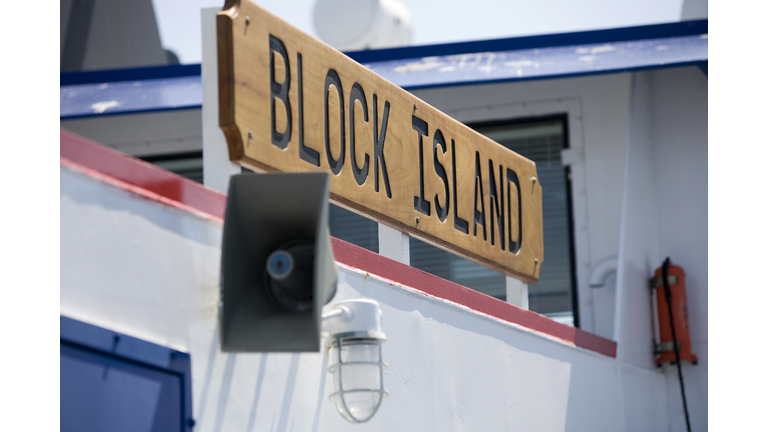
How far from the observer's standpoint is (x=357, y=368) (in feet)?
6.79

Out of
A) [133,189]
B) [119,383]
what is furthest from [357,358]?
[133,189]

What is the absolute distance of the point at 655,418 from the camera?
17.8 feet

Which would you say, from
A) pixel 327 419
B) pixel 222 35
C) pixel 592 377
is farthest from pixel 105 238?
pixel 592 377

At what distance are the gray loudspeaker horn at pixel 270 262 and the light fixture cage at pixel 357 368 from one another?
0.16m

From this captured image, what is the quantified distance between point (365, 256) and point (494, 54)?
10.4 ft

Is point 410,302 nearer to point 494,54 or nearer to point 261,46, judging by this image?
point 261,46

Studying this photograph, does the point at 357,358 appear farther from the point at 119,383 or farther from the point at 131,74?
the point at 131,74

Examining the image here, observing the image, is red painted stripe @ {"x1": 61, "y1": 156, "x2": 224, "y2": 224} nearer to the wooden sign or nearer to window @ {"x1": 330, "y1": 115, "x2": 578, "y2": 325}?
the wooden sign

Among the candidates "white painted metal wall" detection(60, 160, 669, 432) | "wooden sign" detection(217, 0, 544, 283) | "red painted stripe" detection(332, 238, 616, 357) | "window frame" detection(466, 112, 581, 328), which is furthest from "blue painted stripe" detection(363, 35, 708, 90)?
"white painted metal wall" detection(60, 160, 669, 432)

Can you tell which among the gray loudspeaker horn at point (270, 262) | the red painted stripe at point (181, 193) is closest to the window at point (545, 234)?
the red painted stripe at point (181, 193)

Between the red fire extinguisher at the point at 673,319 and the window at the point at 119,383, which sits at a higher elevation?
the red fire extinguisher at the point at 673,319

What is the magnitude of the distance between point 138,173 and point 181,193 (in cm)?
15

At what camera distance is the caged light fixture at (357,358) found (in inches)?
81.1

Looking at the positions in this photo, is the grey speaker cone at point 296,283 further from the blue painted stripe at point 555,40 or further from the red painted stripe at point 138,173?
the blue painted stripe at point 555,40
